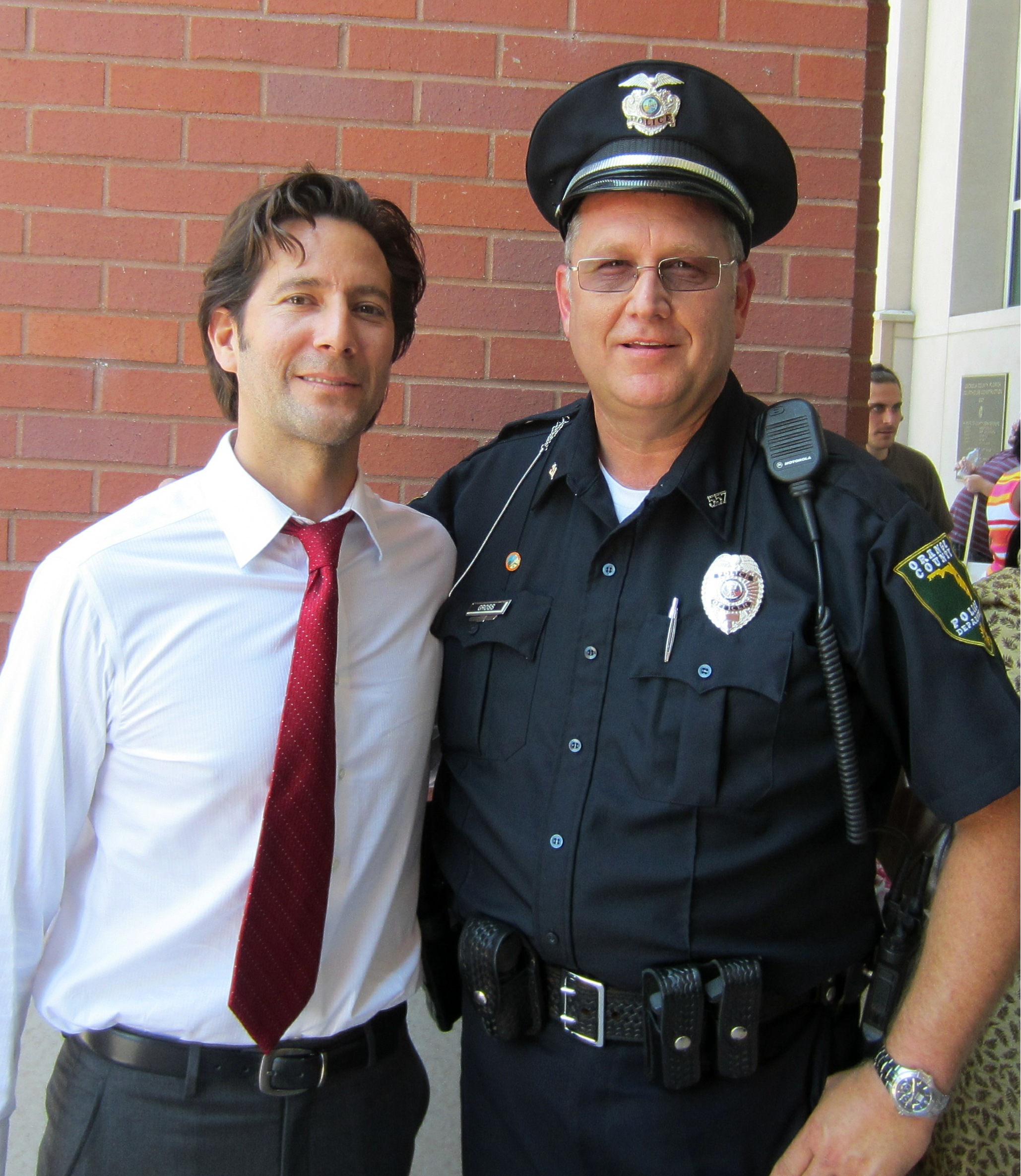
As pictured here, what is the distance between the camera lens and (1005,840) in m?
1.71

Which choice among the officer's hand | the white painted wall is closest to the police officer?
the officer's hand

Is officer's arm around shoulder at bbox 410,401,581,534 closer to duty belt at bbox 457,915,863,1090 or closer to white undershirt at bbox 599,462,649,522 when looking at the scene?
white undershirt at bbox 599,462,649,522

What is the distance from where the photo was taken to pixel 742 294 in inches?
79.4

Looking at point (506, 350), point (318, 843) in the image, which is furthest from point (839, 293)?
point (318, 843)

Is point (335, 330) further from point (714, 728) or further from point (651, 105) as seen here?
point (714, 728)

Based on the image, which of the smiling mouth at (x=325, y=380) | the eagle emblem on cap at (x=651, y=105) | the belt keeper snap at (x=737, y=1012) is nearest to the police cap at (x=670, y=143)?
the eagle emblem on cap at (x=651, y=105)

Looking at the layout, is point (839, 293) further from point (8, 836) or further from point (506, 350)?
point (8, 836)

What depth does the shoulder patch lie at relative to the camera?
1.67 meters

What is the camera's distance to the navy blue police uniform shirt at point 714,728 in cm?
169

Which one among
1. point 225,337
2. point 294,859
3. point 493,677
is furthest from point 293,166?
point 294,859

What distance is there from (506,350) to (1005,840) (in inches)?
64.4

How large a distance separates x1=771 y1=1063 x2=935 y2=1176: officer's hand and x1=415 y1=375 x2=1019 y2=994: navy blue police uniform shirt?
0.62ft

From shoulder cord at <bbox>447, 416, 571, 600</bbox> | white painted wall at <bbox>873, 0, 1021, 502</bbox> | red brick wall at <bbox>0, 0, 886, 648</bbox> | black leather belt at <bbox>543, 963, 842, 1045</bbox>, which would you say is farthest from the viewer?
white painted wall at <bbox>873, 0, 1021, 502</bbox>

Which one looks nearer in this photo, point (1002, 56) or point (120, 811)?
point (120, 811)
